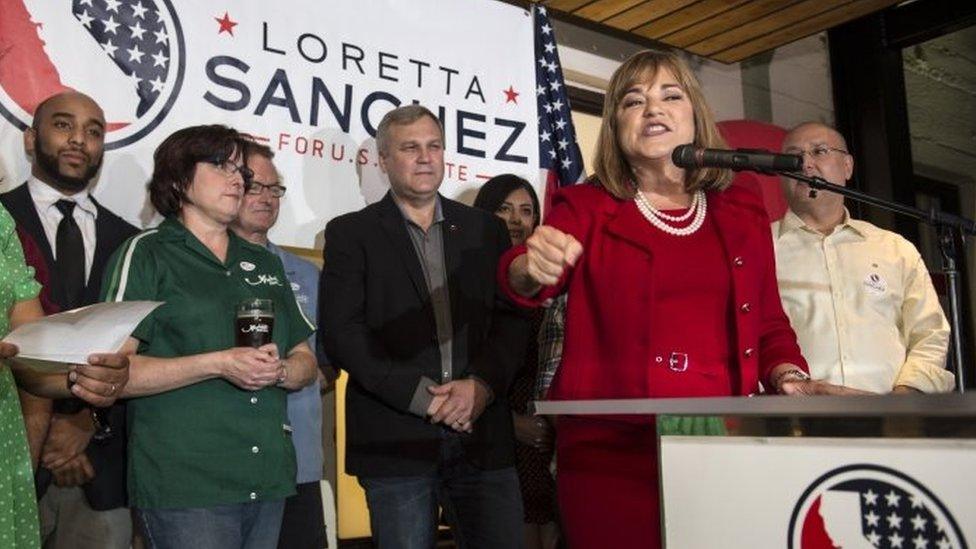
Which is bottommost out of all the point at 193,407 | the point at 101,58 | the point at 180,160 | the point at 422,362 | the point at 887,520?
the point at 887,520

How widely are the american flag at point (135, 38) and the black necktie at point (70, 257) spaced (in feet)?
1.62

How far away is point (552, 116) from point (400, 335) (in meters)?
1.90

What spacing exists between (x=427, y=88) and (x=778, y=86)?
2914 millimetres

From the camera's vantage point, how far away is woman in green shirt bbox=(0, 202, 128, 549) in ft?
5.36

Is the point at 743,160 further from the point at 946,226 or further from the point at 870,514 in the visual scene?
the point at 870,514

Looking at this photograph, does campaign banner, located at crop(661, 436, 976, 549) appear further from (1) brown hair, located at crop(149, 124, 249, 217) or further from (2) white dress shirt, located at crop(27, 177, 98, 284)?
(2) white dress shirt, located at crop(27, 177, 98, 284)

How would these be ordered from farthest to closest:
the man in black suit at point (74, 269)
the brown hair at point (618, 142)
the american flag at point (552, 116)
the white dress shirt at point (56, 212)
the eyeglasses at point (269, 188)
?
the american flag at point (552, 116), the eyeglasses at point (269, 188), the white dress shirt at point (56, 212), the man in black suit at point (74, 269), the brown hair at point (618, 142)

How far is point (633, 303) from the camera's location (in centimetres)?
164

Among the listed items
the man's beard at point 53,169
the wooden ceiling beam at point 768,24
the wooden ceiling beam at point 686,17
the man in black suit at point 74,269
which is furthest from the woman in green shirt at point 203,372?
the wooden ceiling beam at point 768,24

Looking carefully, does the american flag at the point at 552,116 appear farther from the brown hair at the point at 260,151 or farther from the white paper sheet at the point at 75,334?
the white paper sheet at the point at 75,334

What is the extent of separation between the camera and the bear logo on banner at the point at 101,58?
2734 mm

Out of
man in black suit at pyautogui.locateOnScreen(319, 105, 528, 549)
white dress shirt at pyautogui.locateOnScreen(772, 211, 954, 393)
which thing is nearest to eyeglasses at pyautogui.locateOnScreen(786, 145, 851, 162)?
white dress shirt at pyautogui.locateOnScreen(772, 211, 954, 393)

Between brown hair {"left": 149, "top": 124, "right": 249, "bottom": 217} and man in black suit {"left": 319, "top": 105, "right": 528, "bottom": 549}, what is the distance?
1.35ft

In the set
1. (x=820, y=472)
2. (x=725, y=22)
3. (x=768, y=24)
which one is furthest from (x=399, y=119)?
(x=768, y=24)
